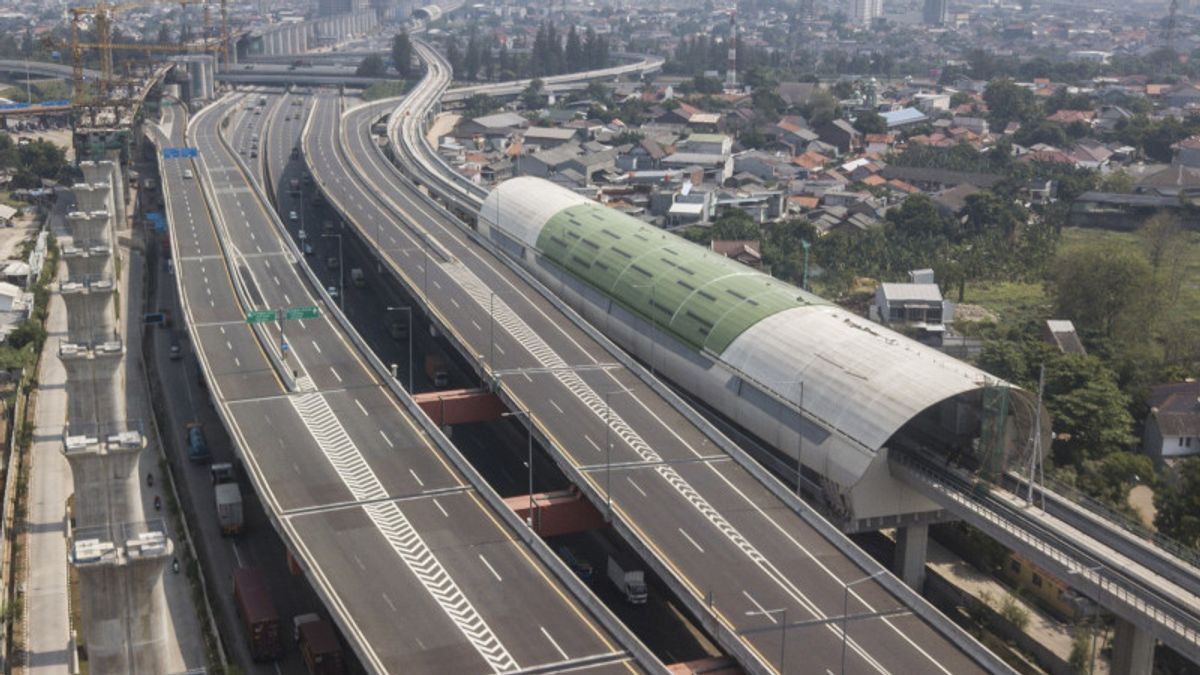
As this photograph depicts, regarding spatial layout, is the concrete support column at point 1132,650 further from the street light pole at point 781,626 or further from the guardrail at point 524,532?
the guardrail at point 524,532

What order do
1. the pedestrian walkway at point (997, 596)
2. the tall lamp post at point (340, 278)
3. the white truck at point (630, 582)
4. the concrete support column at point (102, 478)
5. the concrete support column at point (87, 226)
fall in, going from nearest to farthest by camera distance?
the concrete support column at point (102, 478), the pedestrian walkway at point (997, 596), the white truck at point (630, 582), the concrete support column at point (87, 226), the tall lamp post at point (340, 278)

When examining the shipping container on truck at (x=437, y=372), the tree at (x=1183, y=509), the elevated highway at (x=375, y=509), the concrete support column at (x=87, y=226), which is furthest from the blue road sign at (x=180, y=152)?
the tree at (x=1183, y=509)

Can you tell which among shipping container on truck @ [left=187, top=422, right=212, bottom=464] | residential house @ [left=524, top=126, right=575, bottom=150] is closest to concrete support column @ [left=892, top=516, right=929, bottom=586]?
shipping container on truck @ [left=187, top=422, right=212, bottom=464]

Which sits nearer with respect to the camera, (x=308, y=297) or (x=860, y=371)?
(x=860, y=371)

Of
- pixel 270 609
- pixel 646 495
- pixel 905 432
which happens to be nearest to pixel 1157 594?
pixel 905 432

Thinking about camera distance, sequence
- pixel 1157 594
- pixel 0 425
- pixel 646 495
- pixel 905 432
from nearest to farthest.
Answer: pixel 1157 594 → pixel 646 495 → pixel 905 432 → pixel 0 425

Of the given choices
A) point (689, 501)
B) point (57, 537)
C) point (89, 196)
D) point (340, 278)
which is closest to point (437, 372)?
point (340, 278)

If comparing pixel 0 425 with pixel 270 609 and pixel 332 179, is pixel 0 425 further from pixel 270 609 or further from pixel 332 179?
pixel 332 179

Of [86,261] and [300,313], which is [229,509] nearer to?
[86,261]
